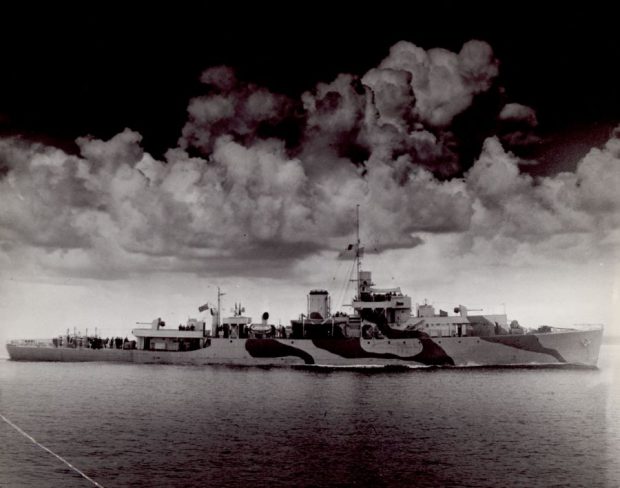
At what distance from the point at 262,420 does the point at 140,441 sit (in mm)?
6359

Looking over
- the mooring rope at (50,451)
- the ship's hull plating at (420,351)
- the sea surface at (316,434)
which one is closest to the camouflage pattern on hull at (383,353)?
the ship's hull plating at (420,351)

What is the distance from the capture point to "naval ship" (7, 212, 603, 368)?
54594 millimetres

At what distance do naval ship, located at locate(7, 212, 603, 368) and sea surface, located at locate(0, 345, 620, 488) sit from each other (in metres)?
10.2

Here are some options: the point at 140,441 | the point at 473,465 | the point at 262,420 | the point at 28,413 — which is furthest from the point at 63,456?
the point at 473,465

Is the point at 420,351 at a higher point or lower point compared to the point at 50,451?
higher

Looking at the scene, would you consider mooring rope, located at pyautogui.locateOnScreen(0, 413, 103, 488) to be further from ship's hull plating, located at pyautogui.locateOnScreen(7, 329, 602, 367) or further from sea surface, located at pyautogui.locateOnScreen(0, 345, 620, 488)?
ship's hull plating, located at pyautogui.locateOnScreen(7, 329, 602, 367)

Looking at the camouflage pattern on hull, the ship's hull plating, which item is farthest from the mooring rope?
the camouflage pattern on hull

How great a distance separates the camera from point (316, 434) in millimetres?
24828

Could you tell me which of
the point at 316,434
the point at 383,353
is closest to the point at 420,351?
the point at 383,353

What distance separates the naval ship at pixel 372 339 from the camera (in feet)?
179

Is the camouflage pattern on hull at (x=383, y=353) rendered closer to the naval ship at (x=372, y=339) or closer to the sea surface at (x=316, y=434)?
the naval ship at (x=372, y=339)

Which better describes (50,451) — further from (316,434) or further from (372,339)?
(372,339)

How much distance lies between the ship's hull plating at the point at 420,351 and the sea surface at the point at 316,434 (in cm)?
944

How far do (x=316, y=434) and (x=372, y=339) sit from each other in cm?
3235
